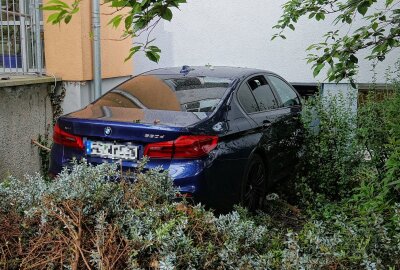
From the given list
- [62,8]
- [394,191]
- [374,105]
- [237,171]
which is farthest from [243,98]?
[62,8]

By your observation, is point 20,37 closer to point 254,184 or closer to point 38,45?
point 38,45

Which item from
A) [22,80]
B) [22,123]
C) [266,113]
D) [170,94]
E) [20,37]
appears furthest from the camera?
[20,37]

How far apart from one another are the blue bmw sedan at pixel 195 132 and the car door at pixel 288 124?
25mm

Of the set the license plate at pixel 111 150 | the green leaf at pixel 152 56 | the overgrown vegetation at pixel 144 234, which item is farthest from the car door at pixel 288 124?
the overgrown vegetation at pixel 144 234

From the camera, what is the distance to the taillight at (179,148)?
3592 millimetres

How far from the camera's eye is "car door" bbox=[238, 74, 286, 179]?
4613 millimetres

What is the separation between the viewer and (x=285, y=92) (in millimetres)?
5824

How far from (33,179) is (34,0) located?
14.1 ft

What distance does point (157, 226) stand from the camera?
1.92 metres

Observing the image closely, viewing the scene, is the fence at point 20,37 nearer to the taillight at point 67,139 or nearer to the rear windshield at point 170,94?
the rear windshield at point 170,94

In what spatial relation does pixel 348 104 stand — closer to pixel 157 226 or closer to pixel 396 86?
pixel 396 86

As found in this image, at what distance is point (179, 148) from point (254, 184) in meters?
1.21

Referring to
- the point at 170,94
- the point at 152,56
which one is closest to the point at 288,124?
the point at 170,94

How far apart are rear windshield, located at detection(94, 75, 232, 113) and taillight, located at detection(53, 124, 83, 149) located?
1.68 ft
